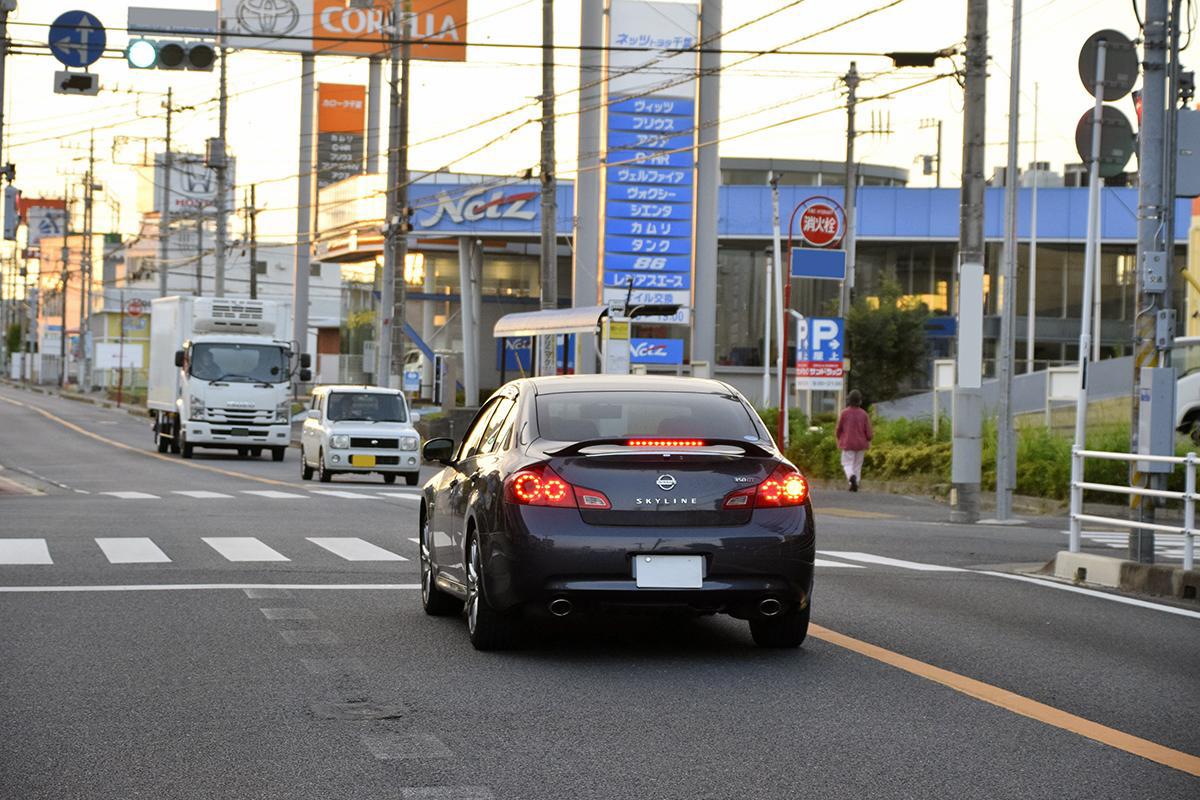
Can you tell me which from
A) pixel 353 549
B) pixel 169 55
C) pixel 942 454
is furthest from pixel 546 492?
pixel 942 454

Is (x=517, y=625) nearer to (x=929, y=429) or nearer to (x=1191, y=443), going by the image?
(x=1191, y=443)

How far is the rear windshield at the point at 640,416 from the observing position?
9781 millimetres

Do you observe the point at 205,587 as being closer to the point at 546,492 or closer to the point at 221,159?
the point at 546,492

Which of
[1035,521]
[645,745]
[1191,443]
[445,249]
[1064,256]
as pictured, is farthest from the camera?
[445,249]

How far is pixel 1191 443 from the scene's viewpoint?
26797 millimetres

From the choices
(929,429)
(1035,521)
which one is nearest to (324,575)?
(1035,521)

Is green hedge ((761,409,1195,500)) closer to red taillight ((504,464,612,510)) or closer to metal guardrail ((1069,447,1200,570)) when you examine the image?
metal guardrail ((1069,447,1200,570))

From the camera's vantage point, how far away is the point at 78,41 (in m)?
28.5

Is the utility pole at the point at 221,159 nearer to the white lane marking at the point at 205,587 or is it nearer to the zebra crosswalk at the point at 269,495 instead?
the zebra crosswalk at the point at 269,495

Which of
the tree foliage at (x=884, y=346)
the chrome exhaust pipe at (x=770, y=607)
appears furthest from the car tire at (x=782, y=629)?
the tree foliage at (x=884, y=346)

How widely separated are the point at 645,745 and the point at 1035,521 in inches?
734

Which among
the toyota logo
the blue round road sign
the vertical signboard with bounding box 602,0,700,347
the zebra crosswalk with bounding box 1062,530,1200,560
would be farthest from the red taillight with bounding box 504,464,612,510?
the toyota logo

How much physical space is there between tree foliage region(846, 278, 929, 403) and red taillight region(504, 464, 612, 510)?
53960 mm

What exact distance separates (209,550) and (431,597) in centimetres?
539
